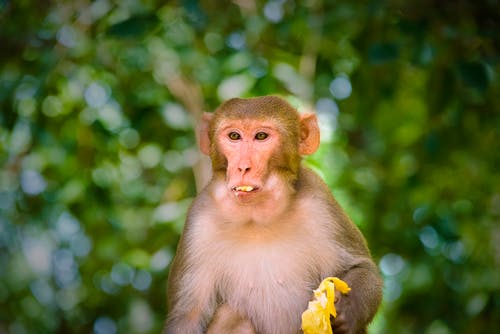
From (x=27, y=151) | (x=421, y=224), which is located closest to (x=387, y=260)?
(x=421, y=224)

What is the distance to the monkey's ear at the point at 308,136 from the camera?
4.47 metres

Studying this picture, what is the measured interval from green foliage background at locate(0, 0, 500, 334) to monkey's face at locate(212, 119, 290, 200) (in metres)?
1.64

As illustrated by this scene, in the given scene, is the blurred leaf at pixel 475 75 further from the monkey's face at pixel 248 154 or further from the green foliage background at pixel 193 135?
the monkey's face at pixel 248 154

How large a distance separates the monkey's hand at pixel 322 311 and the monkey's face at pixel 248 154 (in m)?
0.53

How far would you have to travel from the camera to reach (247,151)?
407 cm

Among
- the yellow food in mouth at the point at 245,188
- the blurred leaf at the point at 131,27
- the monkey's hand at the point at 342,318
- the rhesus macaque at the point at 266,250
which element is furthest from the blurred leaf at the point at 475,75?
the yellow food in mouth at the point at 245,188

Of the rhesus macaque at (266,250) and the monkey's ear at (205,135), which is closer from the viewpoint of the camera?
the rhesus macaque at (266,250)

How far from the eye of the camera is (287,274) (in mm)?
4531

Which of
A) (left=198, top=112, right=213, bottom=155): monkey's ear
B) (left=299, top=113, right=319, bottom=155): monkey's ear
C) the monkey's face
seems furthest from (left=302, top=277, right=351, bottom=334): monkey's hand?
(left=198, top=112, right=213, bottom=155): monkey's ear

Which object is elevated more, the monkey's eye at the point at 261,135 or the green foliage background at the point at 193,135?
the monkey's eye at the point at 261,135

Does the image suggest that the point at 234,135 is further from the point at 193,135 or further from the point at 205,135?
the point at 193,135

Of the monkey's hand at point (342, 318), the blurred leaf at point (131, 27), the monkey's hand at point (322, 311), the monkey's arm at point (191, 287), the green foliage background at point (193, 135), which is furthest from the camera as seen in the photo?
the green foliage background at point (193, 135)

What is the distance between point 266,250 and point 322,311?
24.3 inches

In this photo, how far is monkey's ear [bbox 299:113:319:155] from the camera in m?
4.47
